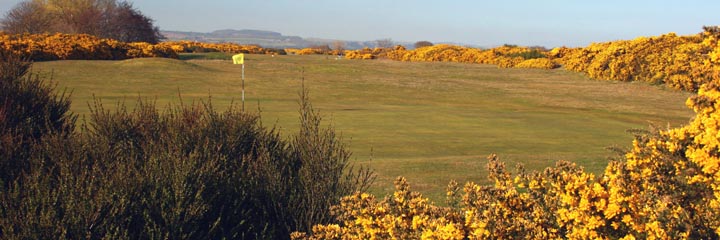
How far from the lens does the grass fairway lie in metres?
14.8

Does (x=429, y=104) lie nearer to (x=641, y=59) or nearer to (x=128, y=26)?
(x=641, y=59)

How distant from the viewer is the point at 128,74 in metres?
41.8

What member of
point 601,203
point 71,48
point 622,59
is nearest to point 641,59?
point 622,59

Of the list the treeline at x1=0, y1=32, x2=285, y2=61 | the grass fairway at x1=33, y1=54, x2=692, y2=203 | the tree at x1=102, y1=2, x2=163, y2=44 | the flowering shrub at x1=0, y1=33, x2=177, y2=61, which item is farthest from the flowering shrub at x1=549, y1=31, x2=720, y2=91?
the tree at x1=102, y1=2, x2=163, y2=44

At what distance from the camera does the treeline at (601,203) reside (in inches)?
170

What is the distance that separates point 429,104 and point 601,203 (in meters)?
29.0

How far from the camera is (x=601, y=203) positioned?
4285 millimetres

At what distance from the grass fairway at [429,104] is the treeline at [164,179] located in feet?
3.22

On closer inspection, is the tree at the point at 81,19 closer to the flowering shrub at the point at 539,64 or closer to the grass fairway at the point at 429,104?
the grass fairway at the point at 429,104

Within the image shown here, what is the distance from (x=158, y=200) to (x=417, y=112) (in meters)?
20.0

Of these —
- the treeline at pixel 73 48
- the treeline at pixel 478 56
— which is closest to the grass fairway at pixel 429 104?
the treeline at pixel 73 48

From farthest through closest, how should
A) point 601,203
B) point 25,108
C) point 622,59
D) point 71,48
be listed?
1. point 71,48
2. point 622,59
3. point 25,108
4. point 601,203

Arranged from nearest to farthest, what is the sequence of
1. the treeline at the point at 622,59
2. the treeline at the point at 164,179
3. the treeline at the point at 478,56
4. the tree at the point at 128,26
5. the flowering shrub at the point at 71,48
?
the treeline at the point at 164,179 → the treeline at the point at 622,59 → the flowering shrub at the point at 71,48 → the treeline at the point at 478,56 → the tree at the point at 128,26

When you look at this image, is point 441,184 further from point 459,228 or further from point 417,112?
point 417,112
